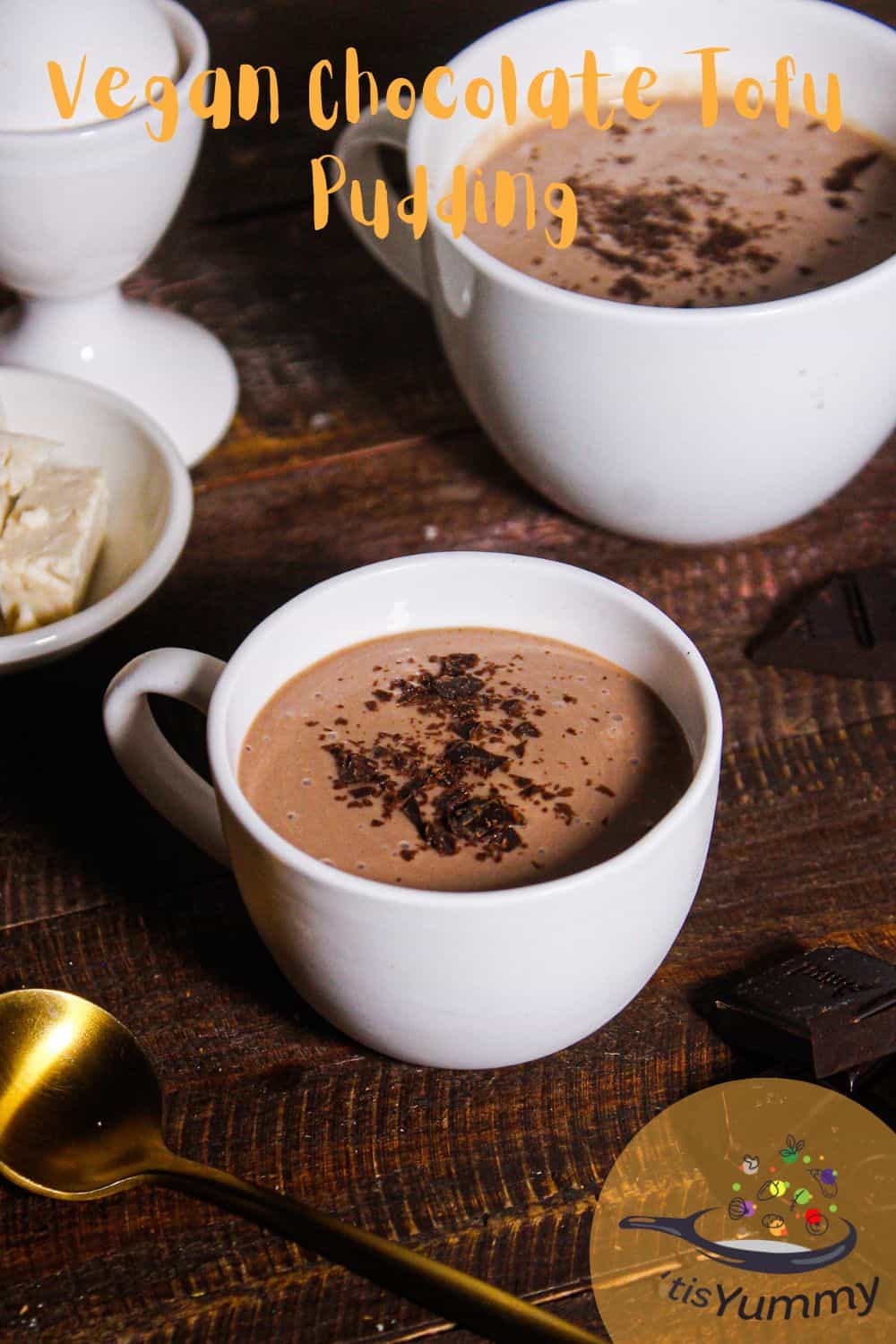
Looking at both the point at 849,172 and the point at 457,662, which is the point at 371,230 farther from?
the point at 457,662

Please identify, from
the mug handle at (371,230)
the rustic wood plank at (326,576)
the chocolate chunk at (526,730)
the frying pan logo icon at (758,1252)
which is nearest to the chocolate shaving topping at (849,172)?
the rustic wood plank at (326,576)

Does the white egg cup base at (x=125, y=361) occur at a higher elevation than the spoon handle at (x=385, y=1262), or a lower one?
higher

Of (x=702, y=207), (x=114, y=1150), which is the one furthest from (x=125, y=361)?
(x=114, y=1150)

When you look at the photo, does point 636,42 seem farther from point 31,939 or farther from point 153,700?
point 31,939

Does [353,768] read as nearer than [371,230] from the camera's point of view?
Yes

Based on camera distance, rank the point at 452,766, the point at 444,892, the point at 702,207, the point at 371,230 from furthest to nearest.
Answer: the point at 371,230 → the point at 702,207 → the point at 452,766 → the point at 444,892

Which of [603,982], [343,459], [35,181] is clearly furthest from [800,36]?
[603,982]

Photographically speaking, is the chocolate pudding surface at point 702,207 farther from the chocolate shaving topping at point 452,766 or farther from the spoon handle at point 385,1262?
the spoon handle at point 385,1262
